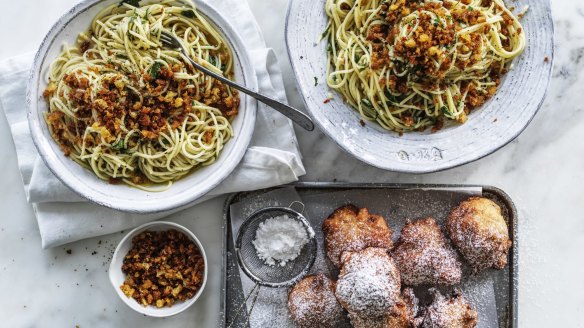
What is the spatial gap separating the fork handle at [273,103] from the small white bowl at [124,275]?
93 cm

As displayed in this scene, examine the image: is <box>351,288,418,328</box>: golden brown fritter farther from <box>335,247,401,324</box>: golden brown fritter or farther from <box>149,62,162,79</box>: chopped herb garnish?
<box>149,62,162,79</box>: chopped herb garnish

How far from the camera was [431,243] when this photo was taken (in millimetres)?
3584

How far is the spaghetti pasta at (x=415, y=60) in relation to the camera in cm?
323

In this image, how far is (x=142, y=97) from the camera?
3.33 metres

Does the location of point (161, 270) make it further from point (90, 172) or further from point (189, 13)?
point (189, 13)

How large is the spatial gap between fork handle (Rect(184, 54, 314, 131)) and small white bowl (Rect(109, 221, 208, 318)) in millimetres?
928

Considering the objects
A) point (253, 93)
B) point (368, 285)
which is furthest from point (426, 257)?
point (253, 93)

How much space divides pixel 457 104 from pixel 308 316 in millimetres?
1473

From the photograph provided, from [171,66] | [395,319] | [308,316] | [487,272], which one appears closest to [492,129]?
[487,272]

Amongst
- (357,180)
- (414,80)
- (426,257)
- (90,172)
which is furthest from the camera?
(357,180)

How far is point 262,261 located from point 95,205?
42.4 inches

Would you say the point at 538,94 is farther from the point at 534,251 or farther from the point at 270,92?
the point at 270,92

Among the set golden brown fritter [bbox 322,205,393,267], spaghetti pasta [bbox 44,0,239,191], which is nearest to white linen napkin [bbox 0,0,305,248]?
spaghetti pasta [bbox 44,0,239,191]

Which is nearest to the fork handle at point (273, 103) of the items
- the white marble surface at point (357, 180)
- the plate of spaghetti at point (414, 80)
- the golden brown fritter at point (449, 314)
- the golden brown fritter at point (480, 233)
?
the plate of spaghetti at point (414, 80)
